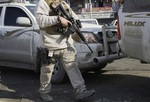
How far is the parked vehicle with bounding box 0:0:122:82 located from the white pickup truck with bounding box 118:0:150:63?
1.08 meters

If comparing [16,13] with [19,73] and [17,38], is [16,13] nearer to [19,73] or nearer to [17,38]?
[17,38]

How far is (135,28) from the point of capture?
5793 mm

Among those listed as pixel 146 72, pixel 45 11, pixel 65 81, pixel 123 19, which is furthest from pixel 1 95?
pixel 146 72

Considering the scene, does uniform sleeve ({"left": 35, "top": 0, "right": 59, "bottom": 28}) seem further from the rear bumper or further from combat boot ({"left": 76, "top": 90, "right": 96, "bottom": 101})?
the rear bumper

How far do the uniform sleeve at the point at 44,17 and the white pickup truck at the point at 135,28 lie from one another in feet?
3.54

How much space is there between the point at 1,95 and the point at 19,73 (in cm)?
243

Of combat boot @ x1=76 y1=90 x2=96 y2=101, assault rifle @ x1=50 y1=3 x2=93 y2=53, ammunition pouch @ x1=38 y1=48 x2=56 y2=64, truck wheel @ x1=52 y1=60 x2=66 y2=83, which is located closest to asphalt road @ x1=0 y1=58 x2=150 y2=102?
truck wheel @ x1=52 y1=60 x2=66 y2=83

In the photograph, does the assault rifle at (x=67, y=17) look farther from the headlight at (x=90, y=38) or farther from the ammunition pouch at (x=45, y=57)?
the headlight at (x=90, y=38)

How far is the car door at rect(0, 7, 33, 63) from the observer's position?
8227 mm

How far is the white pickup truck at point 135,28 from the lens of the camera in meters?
5.58

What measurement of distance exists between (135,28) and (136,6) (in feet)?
1.18

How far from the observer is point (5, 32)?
28.9ft

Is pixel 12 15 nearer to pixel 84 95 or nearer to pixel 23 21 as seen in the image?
pixel 23 21

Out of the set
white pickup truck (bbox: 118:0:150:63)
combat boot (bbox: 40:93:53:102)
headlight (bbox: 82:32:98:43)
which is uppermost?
white pickup truck (bbox: 118:0:150:63)
